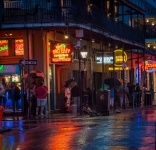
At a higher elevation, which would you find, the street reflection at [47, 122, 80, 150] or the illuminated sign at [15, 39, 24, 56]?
the illuminated sign at [15, 39, 24, 56]

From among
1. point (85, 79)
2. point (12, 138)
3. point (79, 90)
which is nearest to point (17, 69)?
point (79, 90)

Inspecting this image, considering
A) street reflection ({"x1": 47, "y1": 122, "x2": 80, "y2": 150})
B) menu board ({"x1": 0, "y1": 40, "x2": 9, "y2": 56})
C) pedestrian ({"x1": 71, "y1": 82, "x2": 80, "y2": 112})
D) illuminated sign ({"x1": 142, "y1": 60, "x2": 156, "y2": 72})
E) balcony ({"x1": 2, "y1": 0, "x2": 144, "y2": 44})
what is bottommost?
street reflection ({"x1": 47, "y1": 122, "x2": 80, "y2": 150})

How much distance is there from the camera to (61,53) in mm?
26781

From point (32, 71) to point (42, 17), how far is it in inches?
117

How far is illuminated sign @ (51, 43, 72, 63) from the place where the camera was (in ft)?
87.2

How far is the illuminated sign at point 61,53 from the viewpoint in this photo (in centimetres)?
2658

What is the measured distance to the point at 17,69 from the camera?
27750 millimetres

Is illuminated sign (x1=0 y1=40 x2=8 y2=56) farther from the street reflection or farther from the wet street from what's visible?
the street reflection

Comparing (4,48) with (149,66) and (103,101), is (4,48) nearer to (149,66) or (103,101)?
(103,101)

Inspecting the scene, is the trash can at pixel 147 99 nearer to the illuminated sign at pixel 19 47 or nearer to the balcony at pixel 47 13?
the balcony at pixel 47 13

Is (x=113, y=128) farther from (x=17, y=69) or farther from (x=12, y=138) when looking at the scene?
(x=17, y=69)

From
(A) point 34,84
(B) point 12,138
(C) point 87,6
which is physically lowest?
(B) point 12,138

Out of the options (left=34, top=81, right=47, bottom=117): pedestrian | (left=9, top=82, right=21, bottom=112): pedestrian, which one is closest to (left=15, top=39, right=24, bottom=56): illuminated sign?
(left=9, top=82, right=21, bottom=112): pedestrian

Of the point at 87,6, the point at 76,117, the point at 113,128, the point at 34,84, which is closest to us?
the point at 113,128
